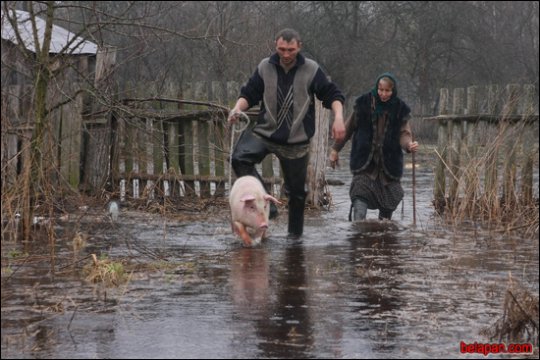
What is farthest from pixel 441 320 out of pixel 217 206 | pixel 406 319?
pixel 217 206

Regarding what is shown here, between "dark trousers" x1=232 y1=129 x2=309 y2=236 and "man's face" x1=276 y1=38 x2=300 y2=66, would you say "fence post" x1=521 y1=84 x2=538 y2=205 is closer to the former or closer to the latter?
"dark trousers" x1=232 y1=129 x2=309 y2=236

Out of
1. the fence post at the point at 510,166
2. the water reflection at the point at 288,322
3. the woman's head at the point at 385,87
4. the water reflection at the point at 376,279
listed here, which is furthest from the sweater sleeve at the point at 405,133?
the water reflection at the point at 288,322

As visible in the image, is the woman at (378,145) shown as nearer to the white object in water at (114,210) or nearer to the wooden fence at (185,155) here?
the wooden fence at (185,155)

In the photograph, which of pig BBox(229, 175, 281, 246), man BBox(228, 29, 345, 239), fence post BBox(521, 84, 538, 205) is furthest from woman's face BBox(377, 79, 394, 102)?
pig BBox(229, 175, 281, 246)

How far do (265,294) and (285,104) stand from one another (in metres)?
2.85

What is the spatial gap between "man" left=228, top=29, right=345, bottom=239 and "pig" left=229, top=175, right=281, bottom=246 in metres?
→ 0.39

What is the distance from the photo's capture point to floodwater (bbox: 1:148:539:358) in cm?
554

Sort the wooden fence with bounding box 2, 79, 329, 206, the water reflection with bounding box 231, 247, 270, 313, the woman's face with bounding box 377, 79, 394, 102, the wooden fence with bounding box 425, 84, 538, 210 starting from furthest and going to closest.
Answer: the wooden fence with bounding box 2, 79, 329, 206 < the wooden fence with bounding box 425, 84, 538, 210 < the woman's face with bounding box 377, 79, 394, 102 < the water reflection with bounding box 231, 247, 270, 313

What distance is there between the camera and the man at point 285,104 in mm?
9250

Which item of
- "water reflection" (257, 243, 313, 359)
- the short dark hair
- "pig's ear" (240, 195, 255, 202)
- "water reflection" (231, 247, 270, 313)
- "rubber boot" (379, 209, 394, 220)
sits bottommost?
"water reflection" (257, 243, 313, 359)

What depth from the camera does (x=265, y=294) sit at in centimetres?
691

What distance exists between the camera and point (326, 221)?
11.3 m

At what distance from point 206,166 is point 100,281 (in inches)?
231

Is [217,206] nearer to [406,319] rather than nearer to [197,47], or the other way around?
[406,319]
